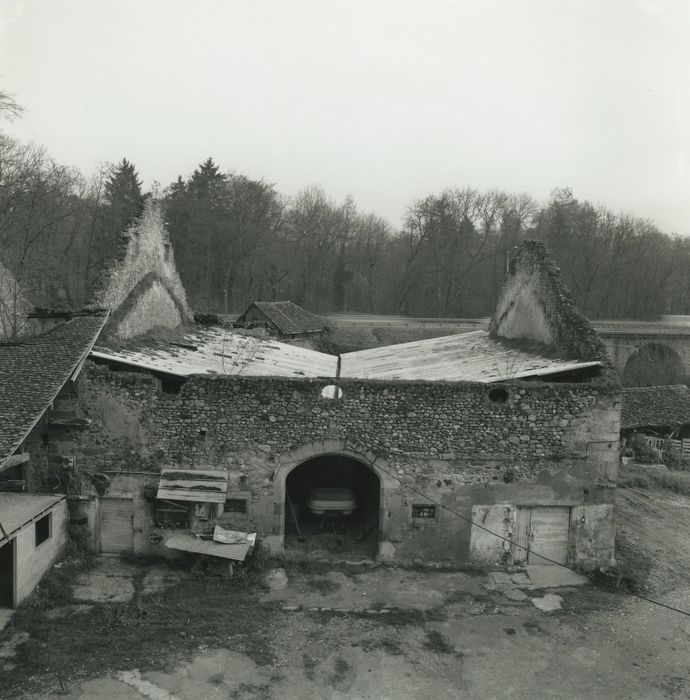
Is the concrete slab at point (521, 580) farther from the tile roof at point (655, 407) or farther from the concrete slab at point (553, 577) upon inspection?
the tile roof at point (655, 407)

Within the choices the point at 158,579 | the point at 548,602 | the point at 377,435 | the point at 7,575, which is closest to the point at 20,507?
the point at 7,575

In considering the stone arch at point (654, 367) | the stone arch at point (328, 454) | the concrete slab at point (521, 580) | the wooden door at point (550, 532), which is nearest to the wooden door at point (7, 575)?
the stone arch at point (328, 454)

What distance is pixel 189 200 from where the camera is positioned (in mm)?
41594

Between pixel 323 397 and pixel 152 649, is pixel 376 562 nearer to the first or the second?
pixel 323 397

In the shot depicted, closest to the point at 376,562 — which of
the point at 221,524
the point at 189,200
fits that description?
the point at 221,524

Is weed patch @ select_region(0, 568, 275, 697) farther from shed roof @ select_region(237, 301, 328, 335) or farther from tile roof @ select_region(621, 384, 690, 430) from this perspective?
shed roof @ select_region(237, 301, 328, 335)

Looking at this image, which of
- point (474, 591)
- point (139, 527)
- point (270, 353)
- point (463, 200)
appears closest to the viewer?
point (474, 591)

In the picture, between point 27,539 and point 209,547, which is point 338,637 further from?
point 27,539

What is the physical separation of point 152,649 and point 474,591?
5.74 meters

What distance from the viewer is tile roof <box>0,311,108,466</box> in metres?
8.58

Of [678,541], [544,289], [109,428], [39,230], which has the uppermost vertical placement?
[39,230]

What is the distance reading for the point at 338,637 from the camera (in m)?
9.44

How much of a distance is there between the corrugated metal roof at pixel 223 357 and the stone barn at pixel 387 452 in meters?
0.25

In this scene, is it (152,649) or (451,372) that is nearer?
(152,649)
